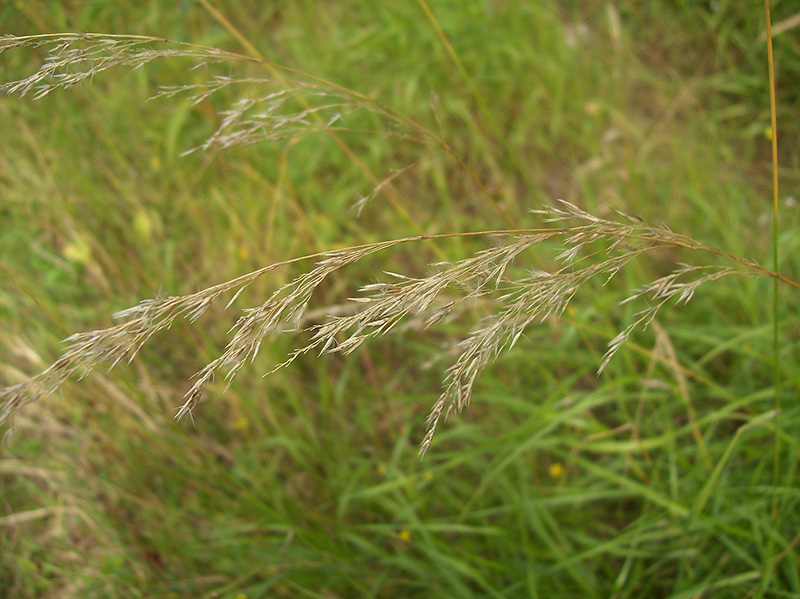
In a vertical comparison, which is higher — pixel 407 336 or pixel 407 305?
pixel 407 305

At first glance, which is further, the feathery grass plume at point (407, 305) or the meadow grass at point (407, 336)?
the meadow grass at point (407, 336)

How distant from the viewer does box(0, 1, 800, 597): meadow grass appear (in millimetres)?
1628

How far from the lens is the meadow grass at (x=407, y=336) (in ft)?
5.34

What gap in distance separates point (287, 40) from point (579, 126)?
1523 millimetres

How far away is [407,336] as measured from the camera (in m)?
2.29

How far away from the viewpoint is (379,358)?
7.38 feet

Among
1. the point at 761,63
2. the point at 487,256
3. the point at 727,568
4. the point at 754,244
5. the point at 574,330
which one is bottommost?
the point at 727,568

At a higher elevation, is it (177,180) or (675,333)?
(177,180)

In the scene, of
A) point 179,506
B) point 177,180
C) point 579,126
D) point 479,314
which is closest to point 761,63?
point 579,126

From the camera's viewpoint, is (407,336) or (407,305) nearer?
(407,305)

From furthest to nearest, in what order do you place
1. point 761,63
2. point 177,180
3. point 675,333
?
point 761,63 → point 177,180 → point 675,333

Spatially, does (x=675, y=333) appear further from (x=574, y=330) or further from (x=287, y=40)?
(x=287, y=40)

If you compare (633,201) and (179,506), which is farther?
(633,201)

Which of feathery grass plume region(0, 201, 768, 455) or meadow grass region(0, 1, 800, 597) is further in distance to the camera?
meadow grass region(0, 1, 800, 597)
